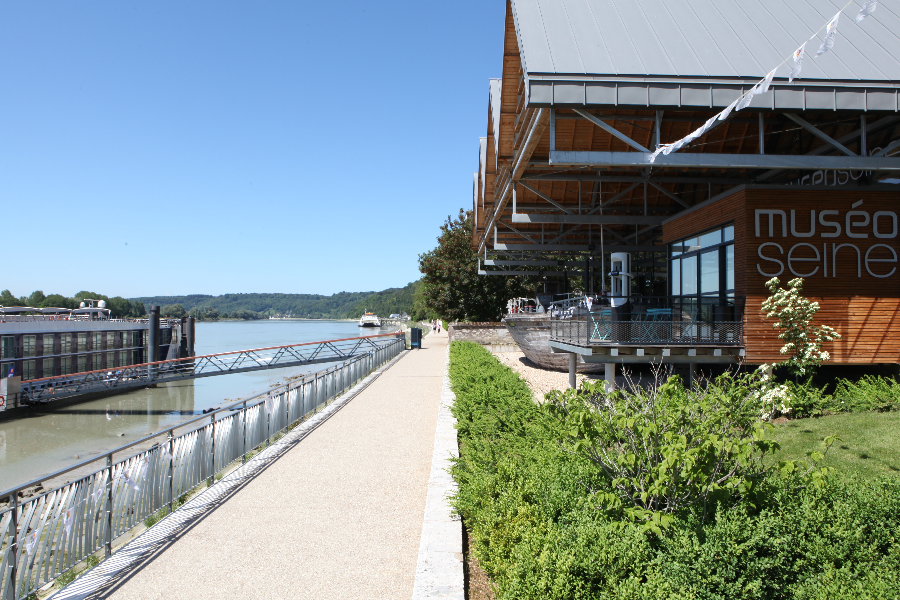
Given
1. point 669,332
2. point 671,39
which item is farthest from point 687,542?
point 671,39

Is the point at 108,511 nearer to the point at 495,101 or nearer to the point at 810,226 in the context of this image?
the point at 810,226

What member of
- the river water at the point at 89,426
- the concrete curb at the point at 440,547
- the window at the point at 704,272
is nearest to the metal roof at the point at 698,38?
the window at the point at 704,272

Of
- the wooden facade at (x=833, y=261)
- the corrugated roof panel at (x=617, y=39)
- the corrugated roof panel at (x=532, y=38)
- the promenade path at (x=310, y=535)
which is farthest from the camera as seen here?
the wooden facade at (x=833, y=261)

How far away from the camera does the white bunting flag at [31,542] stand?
487cm

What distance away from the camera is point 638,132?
16.7 metres

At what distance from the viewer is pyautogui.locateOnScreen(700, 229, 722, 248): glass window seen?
49.2 ft

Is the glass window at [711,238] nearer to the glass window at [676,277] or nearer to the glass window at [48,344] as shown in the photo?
the glass window at [676,277]

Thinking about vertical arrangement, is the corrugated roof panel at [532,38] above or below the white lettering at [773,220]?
above

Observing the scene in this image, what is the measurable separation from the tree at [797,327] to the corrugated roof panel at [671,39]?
15.8 feet

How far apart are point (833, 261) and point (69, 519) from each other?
1490cm

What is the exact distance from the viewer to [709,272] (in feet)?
51.2

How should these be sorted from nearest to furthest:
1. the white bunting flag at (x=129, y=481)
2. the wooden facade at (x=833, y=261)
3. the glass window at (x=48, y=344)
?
the white bunting flag at (x=129, y=481), the wooden facade at (x=833, y=261), the glass window at (x=48, y=344)

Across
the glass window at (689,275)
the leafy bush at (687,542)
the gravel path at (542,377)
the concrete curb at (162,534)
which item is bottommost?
the gravel path at (542,377)

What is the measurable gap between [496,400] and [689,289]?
31.9ft
